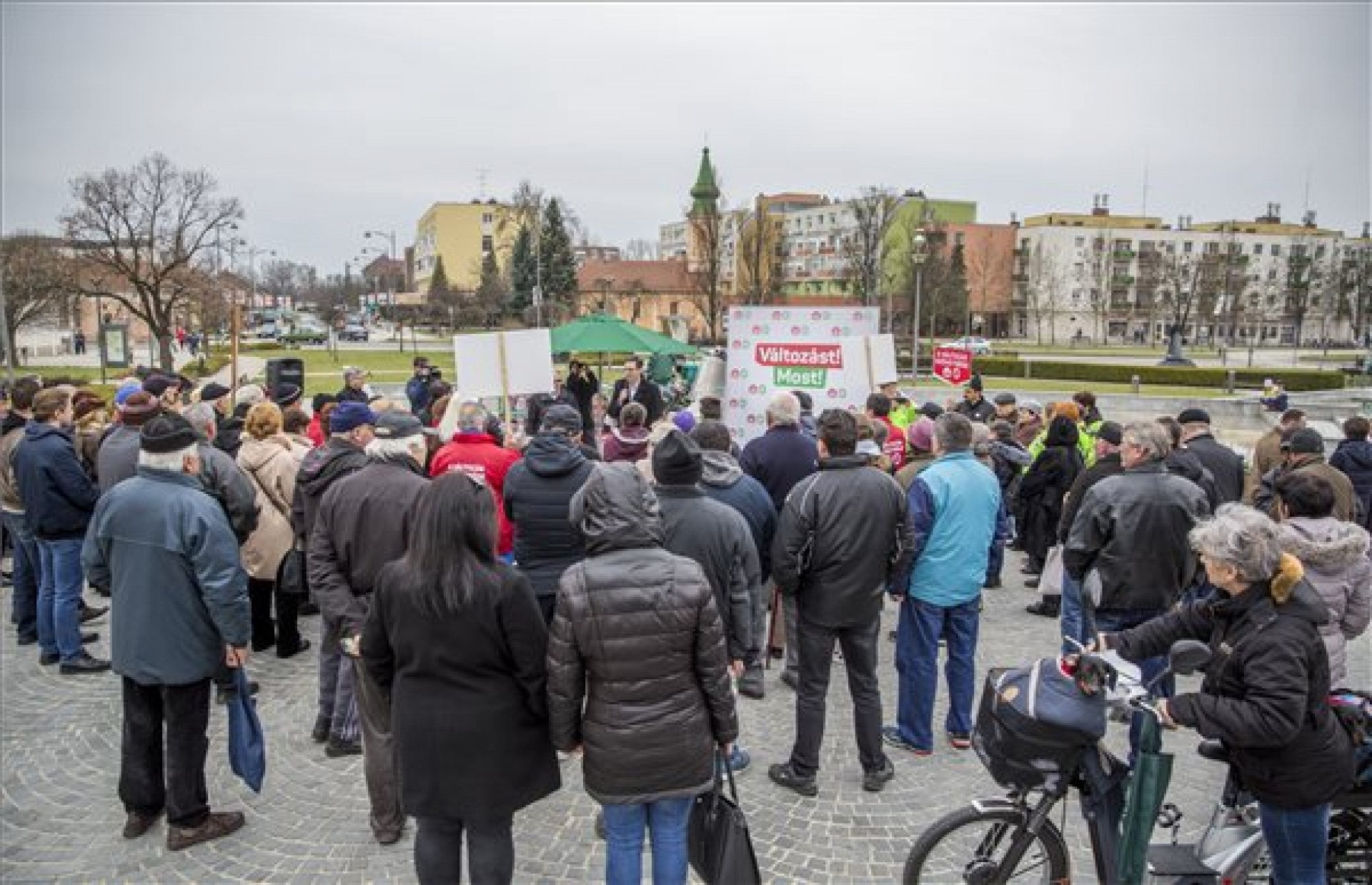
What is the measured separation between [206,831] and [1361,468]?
10.1m

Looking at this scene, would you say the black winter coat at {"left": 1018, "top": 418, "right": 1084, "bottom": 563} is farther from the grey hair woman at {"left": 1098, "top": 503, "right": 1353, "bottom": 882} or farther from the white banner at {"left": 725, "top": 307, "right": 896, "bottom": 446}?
the grey hair woman at {"left": 1098, "top": 503, "right": 1353, "bottom": 882}

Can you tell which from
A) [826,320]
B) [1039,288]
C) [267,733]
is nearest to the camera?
[267,733]

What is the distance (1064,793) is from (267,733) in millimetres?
4851

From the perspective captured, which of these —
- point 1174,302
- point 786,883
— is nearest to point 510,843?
point 786,883

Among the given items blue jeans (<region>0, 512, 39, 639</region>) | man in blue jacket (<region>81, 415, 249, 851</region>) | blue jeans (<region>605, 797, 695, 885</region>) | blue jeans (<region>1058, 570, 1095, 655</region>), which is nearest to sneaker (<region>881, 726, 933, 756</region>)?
blue jeans (<region>1058, 570, 1095, 655</region>)

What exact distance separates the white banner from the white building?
72725 millimetres

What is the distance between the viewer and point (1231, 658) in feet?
9.94

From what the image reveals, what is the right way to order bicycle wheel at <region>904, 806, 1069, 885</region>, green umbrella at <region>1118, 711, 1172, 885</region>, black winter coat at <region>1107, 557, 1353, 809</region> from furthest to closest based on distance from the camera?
bicycle wheel at <region>904, 806, 1069, 885</region>
green umbrella at <region>1118, 711, 1172, 885</region>
black winter coat at <region>1107, 557, 1353, 809</region>

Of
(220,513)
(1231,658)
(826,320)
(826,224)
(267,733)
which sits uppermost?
(826,224)

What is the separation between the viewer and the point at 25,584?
7.00 m

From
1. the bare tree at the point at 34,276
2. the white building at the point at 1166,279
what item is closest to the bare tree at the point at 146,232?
the bare tree at the point at 34,276

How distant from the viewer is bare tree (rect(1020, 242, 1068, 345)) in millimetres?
84312

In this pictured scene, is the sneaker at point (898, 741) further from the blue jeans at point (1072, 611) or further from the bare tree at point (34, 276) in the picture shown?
the bare tree at point (34, 276)

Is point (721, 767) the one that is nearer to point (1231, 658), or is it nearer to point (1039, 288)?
point (1231, 658)
